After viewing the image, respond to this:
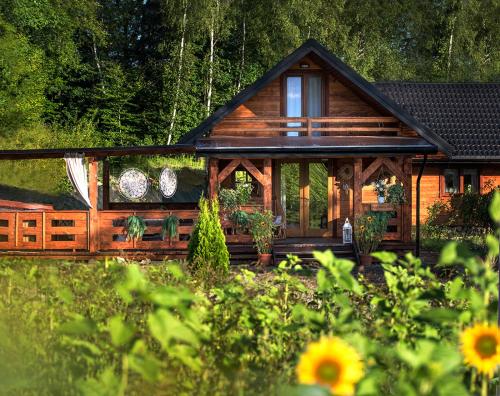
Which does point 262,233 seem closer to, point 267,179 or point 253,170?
point 267,179

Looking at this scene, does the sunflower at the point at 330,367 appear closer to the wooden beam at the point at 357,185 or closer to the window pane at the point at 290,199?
the wooden beam at the point at 357,185

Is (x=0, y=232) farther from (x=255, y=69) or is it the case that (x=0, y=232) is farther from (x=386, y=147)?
(x=255, y=69)

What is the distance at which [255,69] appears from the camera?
40969 millimetres

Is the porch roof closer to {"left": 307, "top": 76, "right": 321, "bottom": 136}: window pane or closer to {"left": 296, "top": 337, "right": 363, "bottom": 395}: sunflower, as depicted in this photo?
{"left": 307, "top": 76, "right": 321, "bottom": 136}: window pane

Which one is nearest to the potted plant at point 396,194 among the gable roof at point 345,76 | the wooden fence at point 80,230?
Answer: the gable roof at point 345,76

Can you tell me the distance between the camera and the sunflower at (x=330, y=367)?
9.37ft

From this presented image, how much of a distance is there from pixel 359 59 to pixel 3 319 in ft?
124

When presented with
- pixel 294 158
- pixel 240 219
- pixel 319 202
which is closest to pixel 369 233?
pixel 240 219

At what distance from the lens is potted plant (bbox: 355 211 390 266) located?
17.2 m

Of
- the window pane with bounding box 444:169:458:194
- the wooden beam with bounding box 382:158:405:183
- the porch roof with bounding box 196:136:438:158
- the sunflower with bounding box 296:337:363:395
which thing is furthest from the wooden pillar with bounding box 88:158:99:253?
the sunflower with bounding box 296:337:363:395

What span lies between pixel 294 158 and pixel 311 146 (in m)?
1.38

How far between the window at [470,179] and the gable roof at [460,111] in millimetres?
1214

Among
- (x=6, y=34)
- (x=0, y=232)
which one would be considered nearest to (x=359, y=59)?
(x=6, y=34)

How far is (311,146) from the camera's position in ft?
58.0
